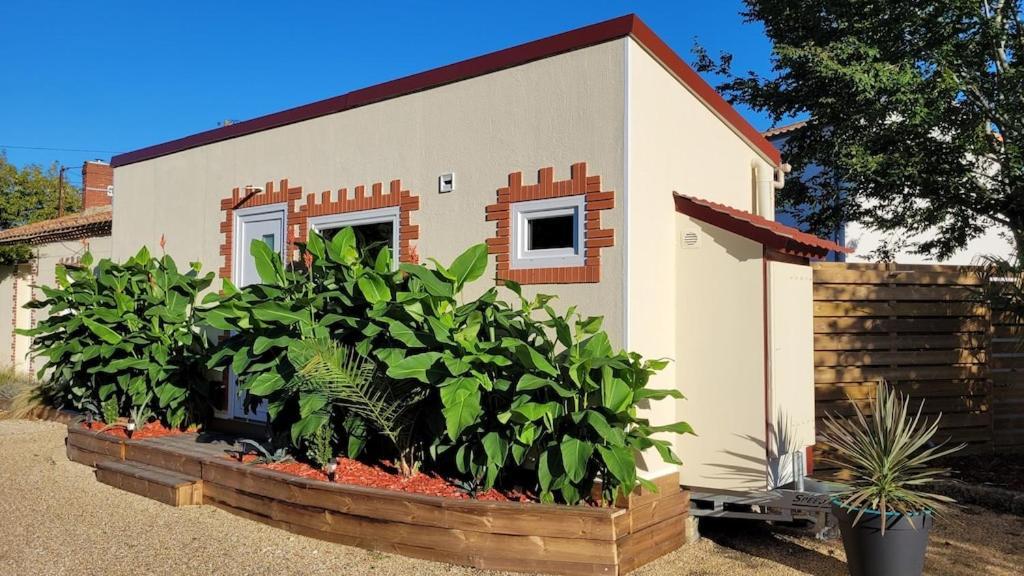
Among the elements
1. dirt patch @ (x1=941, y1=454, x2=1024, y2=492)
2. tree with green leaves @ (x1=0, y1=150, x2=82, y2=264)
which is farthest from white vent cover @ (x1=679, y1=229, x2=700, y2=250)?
tree with green leaves @ (x1=0, y1=150, x2=82, y2=264)

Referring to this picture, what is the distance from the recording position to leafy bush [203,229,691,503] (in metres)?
4.71

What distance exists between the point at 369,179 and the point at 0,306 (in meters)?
11.9

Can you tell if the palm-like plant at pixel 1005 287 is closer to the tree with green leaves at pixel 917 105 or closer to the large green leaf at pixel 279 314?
the tree with green leaves at pixel 917 105

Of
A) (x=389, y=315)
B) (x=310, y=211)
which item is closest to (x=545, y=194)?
(x=389, y=315)

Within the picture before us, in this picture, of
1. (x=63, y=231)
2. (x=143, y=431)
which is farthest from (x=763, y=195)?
(x=63, y=231)

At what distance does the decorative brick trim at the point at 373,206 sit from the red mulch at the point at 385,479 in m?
1.84

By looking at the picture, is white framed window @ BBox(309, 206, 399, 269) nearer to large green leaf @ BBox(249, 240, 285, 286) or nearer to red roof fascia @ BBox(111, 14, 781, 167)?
large green leaf @ BBox(249, 240, 285, 286)

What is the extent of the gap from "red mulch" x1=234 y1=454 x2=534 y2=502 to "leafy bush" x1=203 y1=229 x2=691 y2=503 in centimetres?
13

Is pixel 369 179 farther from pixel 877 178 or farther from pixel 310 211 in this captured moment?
pixel 877 178

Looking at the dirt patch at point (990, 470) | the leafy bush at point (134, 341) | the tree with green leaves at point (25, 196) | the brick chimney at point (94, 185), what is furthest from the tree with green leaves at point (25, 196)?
the dirt patch at point (990, 470)

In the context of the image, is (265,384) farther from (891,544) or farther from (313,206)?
(891,544)

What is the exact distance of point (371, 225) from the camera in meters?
6.99

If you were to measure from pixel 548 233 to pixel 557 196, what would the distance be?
33 centimetres

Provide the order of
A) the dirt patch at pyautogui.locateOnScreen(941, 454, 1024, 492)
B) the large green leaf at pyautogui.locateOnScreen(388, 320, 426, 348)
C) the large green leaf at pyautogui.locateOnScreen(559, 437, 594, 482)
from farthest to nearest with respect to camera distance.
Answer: the dirt patch at pyautogui.locateOnScreen(941, 454, 1024, 492) → the large green leaf at pyautogui.locateOnScreen(388, 320, 426, 348) → the large green leaf at pyautogui.locateOnScreen(559, 437, 594, 482)
